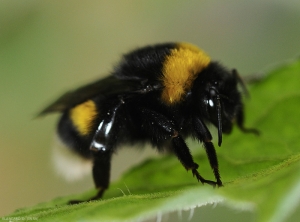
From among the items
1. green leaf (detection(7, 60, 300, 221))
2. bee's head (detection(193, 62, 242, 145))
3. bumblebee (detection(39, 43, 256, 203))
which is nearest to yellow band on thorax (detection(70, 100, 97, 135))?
bumblebee (detection(39, 43, 256, 203))

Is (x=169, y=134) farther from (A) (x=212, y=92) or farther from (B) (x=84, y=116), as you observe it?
(B) (x=84, y=116)

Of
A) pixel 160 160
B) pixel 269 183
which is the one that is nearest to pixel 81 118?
pixel 160 160

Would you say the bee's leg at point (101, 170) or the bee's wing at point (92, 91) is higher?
the bee's wing at point (92, 91)

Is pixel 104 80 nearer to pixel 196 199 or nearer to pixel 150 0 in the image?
pixel 196 199

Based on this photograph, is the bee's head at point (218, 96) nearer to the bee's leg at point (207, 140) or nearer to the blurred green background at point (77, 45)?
the bee's leg at point (207, 140)

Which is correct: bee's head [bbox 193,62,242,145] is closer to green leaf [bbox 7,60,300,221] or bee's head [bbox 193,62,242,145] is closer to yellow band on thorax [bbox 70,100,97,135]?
green leaf [bbox 7,60,300,221]

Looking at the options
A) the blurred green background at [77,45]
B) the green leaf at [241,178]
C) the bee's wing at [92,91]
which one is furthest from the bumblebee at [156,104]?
the blurred green background at [77,45]

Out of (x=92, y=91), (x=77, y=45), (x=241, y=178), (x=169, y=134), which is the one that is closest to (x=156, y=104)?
(x=169, y=134)
